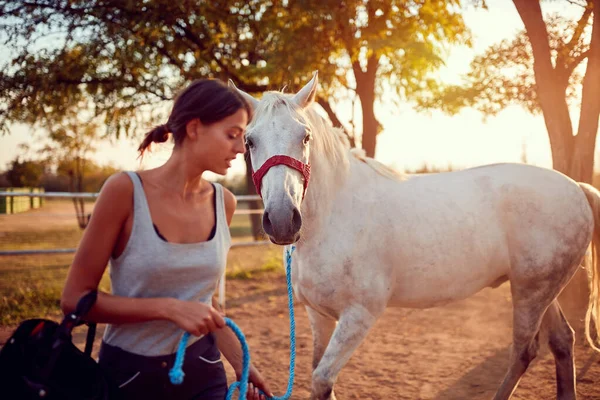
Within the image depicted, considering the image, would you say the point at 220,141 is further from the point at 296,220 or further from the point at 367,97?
the point at 367,97

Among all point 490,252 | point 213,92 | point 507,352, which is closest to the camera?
point 213,92

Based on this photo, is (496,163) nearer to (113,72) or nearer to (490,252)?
(490,252)

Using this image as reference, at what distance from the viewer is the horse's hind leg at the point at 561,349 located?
10.2 feet

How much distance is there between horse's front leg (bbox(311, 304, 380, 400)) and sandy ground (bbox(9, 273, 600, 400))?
1.17 meters

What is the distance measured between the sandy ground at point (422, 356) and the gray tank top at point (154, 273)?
7.75 feet

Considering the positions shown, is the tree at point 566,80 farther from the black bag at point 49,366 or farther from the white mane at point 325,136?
the black bag at point 49,366

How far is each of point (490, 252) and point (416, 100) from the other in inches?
271

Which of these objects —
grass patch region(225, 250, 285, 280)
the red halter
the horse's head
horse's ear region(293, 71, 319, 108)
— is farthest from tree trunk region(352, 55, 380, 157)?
the red halter

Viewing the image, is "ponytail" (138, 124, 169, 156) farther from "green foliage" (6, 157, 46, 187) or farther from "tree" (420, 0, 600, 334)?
"green foliage" (6, 157, 46, 187)

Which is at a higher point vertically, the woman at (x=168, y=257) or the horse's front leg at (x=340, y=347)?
the woman at (x=168, y=257)

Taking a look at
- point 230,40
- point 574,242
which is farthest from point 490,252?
point 230,40

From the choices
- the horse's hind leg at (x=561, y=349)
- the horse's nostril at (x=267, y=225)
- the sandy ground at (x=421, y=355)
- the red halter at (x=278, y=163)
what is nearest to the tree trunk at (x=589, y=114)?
the sandy ground at (x=421, y=355)

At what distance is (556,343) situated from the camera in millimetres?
3213

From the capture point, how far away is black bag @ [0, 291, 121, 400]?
1.08m
